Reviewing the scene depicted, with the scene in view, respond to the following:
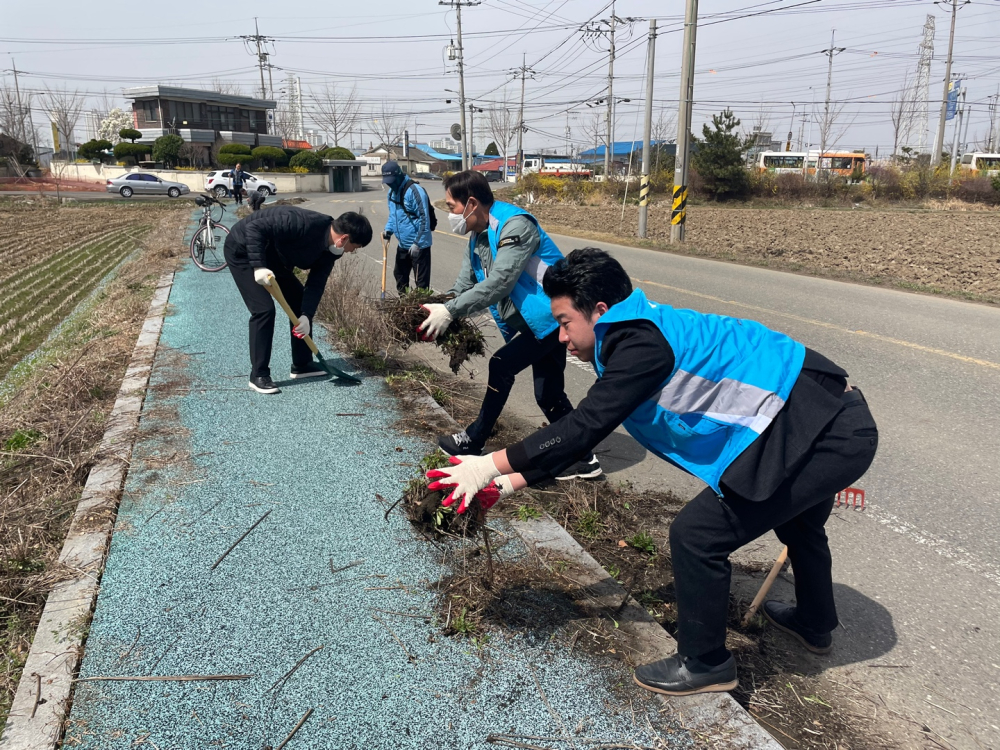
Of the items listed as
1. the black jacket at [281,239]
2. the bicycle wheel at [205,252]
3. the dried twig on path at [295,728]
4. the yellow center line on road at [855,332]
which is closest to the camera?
the dried twig on path at [295,728]

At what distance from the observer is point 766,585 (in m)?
2.91

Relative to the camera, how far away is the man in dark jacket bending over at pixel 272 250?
544cm

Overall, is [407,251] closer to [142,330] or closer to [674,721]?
[142,330]

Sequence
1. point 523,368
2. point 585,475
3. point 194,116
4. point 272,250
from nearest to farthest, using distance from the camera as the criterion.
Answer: point 523,368 → point 585,475 → point 272,250 → point 194,116

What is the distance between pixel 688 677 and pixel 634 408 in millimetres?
951

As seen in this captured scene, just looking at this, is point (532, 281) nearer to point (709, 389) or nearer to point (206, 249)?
point (709, 389)

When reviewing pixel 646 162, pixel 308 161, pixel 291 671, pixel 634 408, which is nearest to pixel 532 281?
pixel 634 408

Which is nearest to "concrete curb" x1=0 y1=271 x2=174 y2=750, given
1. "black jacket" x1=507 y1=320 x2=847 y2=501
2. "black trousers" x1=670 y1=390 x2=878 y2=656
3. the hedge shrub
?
"black jacket" x1=507 y1=320 x2=847 y2=501

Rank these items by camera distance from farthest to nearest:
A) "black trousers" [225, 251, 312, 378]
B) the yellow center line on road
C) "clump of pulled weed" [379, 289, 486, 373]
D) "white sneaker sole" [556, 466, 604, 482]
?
the yellow center line on road → "black trousers" [225, 251, 312, 378] → "clump of pulled weed" [379, 289, 486, 373] → "white sneaker sole" [556, 466, 604, 482]

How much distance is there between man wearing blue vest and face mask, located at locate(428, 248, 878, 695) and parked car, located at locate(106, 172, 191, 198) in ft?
156

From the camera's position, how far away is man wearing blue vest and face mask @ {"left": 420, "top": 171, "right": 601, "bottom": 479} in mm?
4133

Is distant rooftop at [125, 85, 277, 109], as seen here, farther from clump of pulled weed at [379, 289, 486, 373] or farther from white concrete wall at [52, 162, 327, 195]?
A: clump of pulled weed at [379, 289, 486, 373]

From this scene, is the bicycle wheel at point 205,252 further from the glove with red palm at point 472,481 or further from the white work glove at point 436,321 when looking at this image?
the glove with red palm at point 472,481

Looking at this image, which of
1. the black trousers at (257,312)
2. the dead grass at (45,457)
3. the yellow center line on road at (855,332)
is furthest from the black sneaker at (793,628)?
the yellow center line on road at (855,332)
